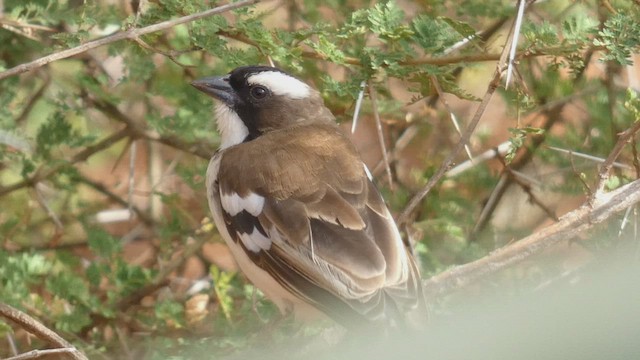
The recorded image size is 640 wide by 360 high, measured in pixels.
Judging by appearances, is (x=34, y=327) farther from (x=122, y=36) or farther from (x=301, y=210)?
(x=301, y=210)

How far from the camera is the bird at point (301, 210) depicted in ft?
11.0

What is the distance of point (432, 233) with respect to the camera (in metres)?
4.75

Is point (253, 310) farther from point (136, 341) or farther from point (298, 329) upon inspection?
point (136, 341)

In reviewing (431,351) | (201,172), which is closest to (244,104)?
(201,172)

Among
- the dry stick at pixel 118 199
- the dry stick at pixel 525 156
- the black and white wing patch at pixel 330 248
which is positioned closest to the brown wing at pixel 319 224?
the black and white wing patch at pixel 330 248

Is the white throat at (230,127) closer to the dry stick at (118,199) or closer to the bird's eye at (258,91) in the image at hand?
the bird's eye at (258,91)

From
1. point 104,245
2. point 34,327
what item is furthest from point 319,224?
point 104,245

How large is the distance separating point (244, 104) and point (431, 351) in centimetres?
339

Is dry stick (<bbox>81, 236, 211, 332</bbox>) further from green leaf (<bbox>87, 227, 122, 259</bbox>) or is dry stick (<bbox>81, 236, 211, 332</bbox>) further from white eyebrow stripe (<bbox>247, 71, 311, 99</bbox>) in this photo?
white eyebrow stripe (<bbox>247, 71, 311, 99</bbox>)

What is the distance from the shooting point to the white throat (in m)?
4.38

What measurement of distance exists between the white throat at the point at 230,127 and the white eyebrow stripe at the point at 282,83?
0.54 ft

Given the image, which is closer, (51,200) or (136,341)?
(136,341)

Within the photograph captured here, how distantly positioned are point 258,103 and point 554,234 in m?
1.70

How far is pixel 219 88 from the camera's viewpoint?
433cm
